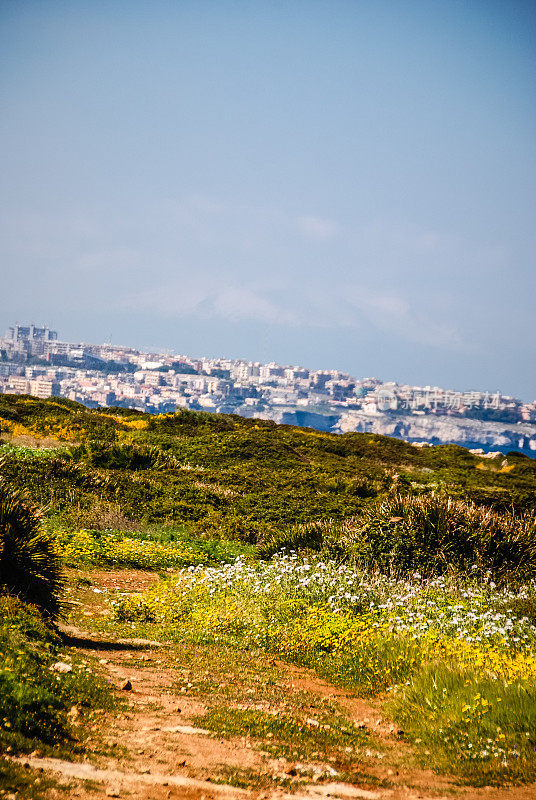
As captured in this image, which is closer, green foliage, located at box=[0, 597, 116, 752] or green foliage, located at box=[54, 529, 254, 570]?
green foliage, located at box=[0, 597, 116, 752]

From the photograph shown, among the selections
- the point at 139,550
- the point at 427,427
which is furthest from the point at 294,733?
the point at 427,427

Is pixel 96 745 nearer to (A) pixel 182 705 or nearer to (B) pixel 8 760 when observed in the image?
(B) pixel 8 760

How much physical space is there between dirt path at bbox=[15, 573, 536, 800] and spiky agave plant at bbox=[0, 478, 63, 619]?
1.60 meters

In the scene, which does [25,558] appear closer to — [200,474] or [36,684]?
[36,684]

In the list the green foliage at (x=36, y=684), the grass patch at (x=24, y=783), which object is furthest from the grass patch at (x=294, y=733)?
the grass patch at (x=24, y=783)

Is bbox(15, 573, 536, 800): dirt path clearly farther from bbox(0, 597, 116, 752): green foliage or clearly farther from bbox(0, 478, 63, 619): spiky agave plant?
bbox(0, 478, 63, 619): spiky agave plant

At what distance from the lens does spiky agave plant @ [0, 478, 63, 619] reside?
6.71 meters

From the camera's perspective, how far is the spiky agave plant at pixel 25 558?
6707 mm

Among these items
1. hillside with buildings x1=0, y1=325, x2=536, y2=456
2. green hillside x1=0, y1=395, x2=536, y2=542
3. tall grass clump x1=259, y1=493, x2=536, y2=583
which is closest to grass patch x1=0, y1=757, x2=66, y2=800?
green hillside x1=0, y1=395, x2=536, y2=542

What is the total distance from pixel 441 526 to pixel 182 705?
22.8ft

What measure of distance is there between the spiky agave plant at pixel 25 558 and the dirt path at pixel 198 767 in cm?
160

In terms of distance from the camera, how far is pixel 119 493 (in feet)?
56.3

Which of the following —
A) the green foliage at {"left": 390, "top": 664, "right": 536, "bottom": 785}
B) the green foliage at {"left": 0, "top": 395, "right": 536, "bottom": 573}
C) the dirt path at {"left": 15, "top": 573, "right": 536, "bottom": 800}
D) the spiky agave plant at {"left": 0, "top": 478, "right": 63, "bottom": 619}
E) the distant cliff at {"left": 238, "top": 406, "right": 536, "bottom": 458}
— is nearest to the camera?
the dirt path at {"left": 15, "top": 573, "right": 536, "bottom": 800}

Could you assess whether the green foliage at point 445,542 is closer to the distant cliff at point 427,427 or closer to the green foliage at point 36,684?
the green foliage at point 36,684
